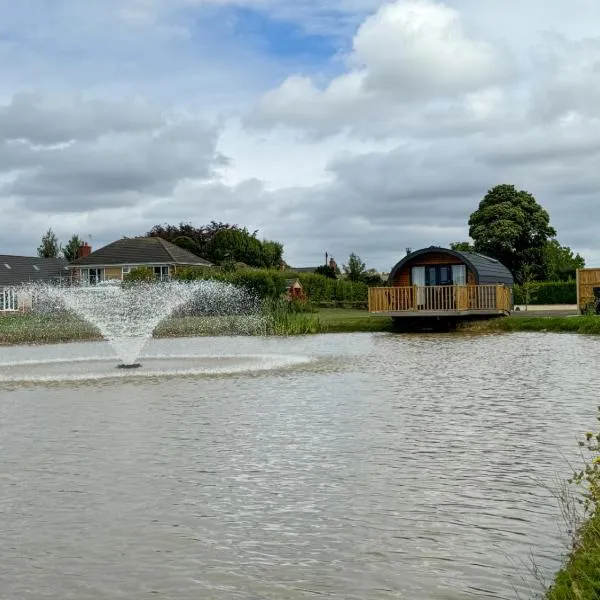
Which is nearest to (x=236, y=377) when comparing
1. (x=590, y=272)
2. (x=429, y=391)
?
(x=429, y=391)

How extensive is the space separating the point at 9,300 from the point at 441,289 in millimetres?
47431

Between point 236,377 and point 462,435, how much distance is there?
10211 millimetres

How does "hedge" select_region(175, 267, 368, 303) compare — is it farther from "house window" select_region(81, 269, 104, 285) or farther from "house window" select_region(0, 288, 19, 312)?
"house window" select_region(81, 269, 104, 285)

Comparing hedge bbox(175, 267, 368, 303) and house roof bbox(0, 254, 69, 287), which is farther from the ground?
house roof bbox(0, 254, 69, 287)

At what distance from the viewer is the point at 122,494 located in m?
9.86

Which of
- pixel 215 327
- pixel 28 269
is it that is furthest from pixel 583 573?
pixel 28 269

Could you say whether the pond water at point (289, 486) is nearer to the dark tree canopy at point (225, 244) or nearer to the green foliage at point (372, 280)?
the green foliage at point (372, 280)

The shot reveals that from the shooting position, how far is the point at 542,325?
132 feet

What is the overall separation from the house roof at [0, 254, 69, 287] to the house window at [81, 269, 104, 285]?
2741mm

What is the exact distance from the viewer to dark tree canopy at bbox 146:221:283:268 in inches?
3666

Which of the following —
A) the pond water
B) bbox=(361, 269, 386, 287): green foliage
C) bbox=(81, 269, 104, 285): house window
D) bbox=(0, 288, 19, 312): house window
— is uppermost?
bbox=(81, 269, 104, 285): house window

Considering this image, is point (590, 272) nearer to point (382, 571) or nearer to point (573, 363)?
point (573, 363)

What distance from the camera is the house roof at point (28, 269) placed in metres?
84.1

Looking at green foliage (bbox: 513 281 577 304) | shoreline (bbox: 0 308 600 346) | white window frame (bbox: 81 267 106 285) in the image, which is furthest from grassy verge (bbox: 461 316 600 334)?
white window frame (bbox: 81 267 106 285)
